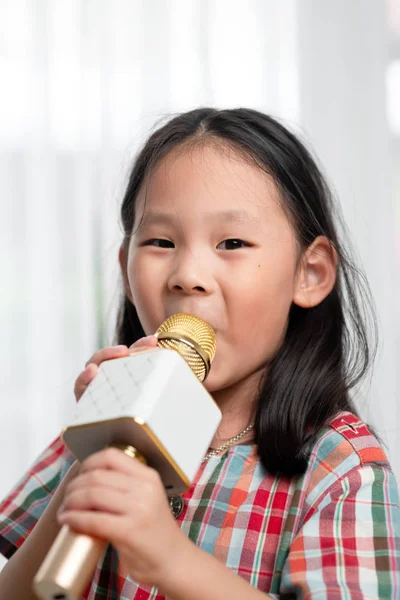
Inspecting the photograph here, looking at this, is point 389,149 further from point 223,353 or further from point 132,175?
point 223,353

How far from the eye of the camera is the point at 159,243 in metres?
0.78

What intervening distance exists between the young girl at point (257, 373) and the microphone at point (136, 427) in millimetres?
81

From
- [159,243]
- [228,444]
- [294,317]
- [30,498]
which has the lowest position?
[30,498]

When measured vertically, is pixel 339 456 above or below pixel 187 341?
below

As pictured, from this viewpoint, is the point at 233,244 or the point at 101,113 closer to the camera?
the point at 233,244

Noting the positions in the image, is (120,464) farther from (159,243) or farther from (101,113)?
(101,113)

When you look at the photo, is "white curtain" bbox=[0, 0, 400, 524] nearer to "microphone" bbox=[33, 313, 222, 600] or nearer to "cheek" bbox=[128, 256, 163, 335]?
"cheek" bbox=[128, 256, 163, 335]

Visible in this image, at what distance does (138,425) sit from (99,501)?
A: 56mm

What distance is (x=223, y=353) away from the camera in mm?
761

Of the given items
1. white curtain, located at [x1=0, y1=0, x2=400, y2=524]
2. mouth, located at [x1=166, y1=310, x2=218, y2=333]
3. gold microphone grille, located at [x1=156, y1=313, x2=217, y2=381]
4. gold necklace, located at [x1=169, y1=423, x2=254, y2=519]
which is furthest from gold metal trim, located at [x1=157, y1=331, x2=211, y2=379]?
white curtain, located at [x1=0, y1=0, x2=400, y2=524]

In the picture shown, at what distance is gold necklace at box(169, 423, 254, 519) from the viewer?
0.77m

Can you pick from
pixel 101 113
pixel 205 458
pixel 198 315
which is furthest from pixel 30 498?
pixel 101 113

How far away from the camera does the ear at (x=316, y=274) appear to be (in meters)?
0.85

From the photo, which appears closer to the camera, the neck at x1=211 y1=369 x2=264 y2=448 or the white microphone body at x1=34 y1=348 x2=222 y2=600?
the white microphone body at x1=34 y1=348 x2=222 y2=600
